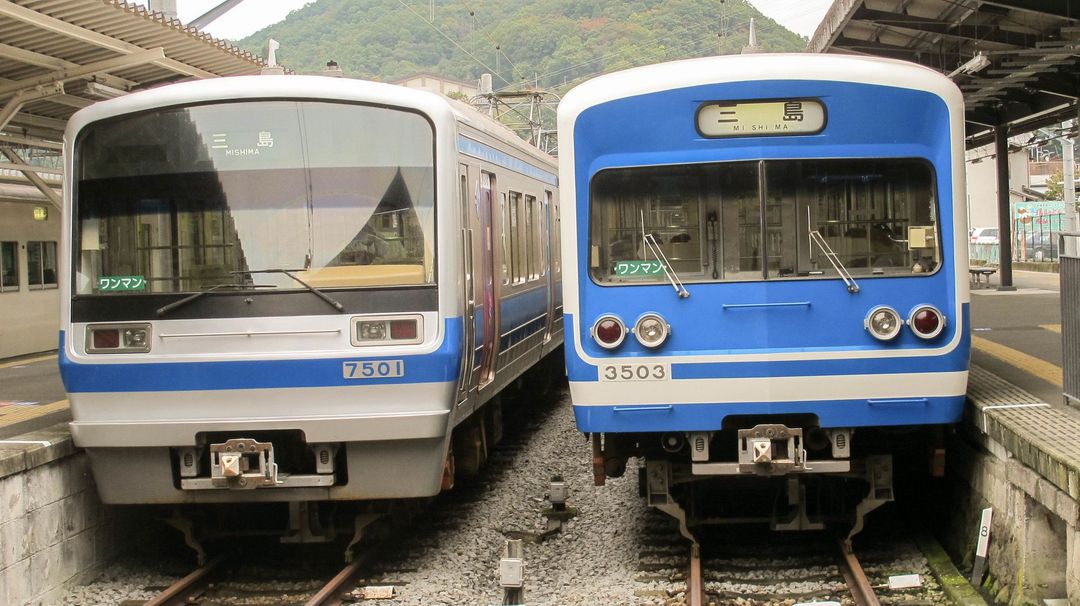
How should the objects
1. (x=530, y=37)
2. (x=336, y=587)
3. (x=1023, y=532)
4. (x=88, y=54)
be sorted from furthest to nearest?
(x=530, y=37)
(x=88, y=54)
(x=336, y=587)
(x=1023, y=532)

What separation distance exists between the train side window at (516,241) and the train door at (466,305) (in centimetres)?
207

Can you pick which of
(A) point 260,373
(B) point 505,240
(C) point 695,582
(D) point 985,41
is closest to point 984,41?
(D) point 985,41

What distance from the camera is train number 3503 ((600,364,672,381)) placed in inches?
250

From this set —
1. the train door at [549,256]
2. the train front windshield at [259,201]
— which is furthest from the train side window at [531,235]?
the train front windshield at [259,201]

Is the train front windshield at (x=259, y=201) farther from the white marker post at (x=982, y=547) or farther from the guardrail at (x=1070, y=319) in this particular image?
the guardrail at (x=1070, y=319)

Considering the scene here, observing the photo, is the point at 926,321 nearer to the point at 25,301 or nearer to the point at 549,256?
the point at 549,256

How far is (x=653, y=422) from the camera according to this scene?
20.9ft

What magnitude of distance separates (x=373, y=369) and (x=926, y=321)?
3001 millimetres

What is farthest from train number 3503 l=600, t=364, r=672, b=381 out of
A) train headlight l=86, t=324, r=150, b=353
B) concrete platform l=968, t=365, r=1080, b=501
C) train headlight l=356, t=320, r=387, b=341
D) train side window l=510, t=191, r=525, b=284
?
train side window l=510, t=191, r=525, b=284

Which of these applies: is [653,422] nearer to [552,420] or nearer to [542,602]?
[542,602]

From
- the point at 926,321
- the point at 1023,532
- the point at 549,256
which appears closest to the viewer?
the point at 1023,532

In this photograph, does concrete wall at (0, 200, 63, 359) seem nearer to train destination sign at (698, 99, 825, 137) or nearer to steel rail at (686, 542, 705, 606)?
steel rail at (686, 542, 705, 606)

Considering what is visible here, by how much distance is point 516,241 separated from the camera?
9898 mm

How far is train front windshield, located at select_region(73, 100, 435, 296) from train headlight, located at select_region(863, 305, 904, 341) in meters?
2.41
